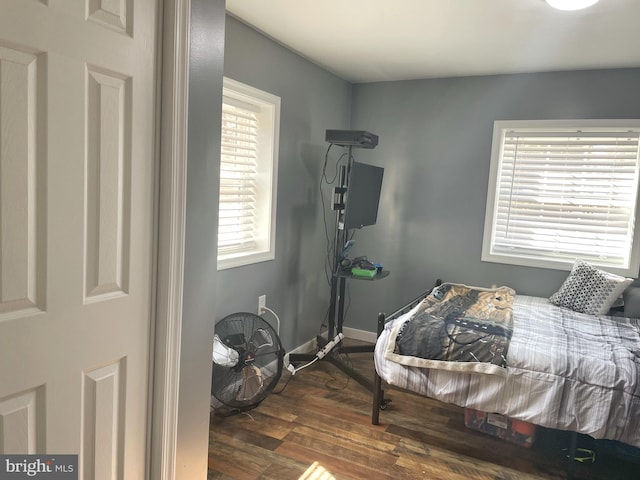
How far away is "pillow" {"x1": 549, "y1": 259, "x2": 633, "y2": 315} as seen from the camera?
334 cm

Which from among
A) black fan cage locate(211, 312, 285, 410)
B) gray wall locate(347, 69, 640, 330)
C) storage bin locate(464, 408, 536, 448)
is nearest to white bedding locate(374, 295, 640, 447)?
storage bin locate(464, 408, 536, 448)

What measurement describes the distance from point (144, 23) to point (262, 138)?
185 centimetres

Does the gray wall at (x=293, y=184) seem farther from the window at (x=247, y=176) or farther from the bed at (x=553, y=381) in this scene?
the bed at (x=553, y=381)

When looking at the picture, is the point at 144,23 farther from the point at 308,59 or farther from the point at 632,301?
the point at 632,301

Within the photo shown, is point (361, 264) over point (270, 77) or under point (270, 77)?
under

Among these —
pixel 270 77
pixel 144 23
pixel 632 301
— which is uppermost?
pixel 270 77

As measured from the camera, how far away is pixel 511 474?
8.09 feet

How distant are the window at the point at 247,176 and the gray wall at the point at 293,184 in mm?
83

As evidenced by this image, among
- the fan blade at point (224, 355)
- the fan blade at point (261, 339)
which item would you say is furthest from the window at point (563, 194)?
the fan blade at point (224, 355)

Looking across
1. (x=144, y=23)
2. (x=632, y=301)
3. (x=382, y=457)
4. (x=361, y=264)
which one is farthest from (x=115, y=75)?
(x=632, y=301)

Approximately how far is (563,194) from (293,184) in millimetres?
2120

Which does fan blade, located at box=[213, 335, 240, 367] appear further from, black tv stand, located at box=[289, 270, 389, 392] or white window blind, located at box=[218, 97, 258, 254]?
black tv stand, located at box=[289, 270, 389, 392]

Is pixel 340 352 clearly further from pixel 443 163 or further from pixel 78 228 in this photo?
pixel 78 228

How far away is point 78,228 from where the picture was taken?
4.47 feet
